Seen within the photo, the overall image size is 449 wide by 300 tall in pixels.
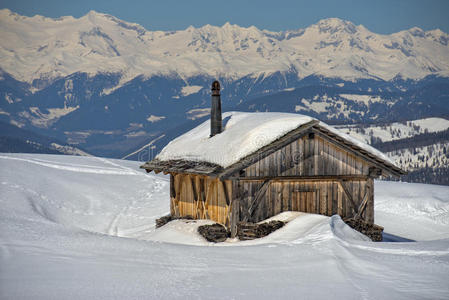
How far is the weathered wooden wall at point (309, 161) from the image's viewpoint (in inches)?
800

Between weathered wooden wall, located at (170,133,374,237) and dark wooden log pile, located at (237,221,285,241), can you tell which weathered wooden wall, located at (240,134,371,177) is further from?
dark wooden log pile, located at (237,221,285,241)

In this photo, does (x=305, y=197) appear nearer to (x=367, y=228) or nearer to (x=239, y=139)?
(x=367, y=228)

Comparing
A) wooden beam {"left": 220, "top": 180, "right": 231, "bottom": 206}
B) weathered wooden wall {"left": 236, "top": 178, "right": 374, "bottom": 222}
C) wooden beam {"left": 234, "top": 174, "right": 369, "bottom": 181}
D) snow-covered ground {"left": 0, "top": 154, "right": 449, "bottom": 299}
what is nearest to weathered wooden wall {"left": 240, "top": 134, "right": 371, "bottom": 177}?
wooden beam {"left": 234, "top": 174, "right": 369, "bottom": 181}

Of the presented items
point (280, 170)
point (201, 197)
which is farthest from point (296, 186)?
point (201, 197)

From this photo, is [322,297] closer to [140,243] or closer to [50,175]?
[140,243]

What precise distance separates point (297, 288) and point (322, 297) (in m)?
0.67

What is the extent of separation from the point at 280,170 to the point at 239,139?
1.95 m

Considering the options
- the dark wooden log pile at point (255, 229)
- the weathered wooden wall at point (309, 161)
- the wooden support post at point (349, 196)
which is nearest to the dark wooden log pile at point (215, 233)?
the dark wooden log pile at point (255, 229)

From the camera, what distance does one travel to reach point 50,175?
4256cm

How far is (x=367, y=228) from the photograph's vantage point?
824 inches

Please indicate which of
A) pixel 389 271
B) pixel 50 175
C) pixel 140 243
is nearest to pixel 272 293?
pixel 389 271

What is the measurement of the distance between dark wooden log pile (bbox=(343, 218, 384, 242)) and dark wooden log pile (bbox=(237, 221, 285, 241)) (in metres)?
3.37

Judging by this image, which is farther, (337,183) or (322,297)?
→ (337,183)

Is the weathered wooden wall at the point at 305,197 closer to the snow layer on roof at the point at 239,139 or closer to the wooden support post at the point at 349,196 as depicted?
the wooden support post at the point at 349,196
